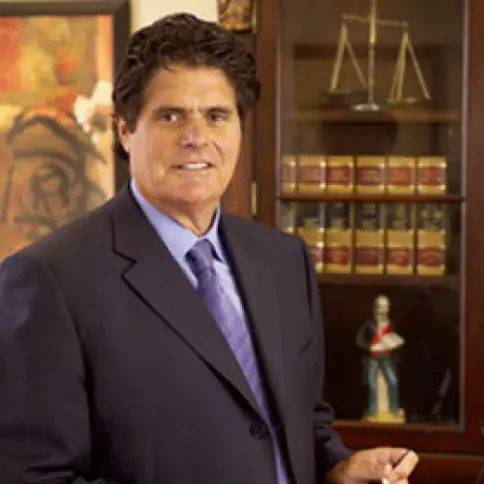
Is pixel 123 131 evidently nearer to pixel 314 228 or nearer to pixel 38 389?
pixel 38 389

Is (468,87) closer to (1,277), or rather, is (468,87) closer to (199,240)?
(199,240)

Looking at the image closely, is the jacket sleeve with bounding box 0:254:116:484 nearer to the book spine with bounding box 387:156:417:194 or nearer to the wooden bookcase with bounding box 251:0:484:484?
the wooden bookcase with bounding box 251:0:484:484

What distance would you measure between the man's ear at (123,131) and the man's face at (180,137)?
36 mm

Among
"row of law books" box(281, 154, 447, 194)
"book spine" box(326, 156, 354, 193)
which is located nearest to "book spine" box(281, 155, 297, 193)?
"row of law books" box(281, 154, 447, 194)

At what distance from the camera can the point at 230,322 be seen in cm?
130

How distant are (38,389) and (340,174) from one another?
1483 millimetres

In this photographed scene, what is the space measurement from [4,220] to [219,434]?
182 cm

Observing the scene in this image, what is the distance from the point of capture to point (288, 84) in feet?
7.84

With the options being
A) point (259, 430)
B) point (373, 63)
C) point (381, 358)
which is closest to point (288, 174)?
point (373, 63)

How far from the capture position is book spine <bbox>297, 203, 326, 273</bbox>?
7.95ft

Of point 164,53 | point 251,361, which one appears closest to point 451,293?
point 251,361

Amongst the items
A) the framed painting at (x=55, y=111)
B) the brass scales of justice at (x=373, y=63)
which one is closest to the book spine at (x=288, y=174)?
the brass scales of justice at (x=373, y=63)

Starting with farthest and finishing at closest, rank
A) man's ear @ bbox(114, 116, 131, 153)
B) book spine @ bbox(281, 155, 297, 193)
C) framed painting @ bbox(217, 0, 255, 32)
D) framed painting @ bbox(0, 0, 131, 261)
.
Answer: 1. framed painting @ bbox(0, 0, 131, 261)
2. book spine @ bbox(281, 155, 297, 193)
3. framed painting @ bbox(217, 0, 255, 32)
4. man's ear @ bbox(114, 116, 131, 153)

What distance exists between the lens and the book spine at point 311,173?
2.42 m
